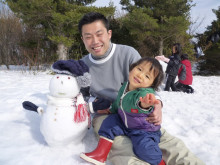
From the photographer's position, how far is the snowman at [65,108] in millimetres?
1330

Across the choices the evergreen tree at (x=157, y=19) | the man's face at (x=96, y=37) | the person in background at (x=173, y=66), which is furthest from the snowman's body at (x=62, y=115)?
the evergreen tree at (x=157, y=19)

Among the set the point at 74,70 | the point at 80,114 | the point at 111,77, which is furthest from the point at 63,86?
the point at 111,77

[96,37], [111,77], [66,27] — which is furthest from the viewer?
[66,27]

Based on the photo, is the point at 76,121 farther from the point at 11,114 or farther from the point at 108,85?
the point at 11,114

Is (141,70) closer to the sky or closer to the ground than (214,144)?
closer to the sky

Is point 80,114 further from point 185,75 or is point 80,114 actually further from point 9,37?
point 9,37

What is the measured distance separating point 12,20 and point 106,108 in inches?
334

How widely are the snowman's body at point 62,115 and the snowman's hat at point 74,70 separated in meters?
0.04

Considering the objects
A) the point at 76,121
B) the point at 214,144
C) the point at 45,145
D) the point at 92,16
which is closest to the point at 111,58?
the point at 92,16

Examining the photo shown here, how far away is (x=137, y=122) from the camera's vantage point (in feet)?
4.33

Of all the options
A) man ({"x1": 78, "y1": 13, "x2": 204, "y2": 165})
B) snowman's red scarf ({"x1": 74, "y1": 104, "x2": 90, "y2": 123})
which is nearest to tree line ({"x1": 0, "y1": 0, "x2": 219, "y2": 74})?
man ({"x1": 78, "y1": 13, "x2": 204, "y2": 165})

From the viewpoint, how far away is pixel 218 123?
2070mm

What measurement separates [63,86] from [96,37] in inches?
24.3

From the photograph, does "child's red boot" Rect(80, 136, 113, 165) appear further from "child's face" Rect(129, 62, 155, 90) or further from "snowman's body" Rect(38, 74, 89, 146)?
"child's face" Rect(129, 62, 155, 90)
